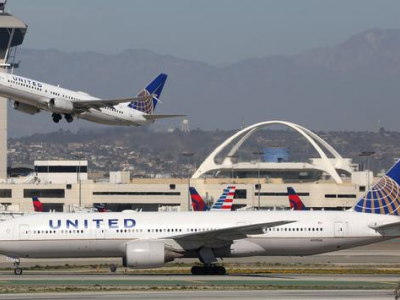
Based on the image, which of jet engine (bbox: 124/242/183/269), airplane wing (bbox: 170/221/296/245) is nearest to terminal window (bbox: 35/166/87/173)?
airplane wing (bbox: 170/221/296/245)

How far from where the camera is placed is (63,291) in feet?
164

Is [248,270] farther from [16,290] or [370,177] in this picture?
[370,177]

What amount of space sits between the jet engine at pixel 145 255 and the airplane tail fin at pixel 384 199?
40.9ft

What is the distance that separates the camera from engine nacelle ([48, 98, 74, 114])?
7738 cm

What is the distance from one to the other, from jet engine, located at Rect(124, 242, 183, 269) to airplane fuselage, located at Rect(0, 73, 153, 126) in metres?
21.4

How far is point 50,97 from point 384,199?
2766 centimetres

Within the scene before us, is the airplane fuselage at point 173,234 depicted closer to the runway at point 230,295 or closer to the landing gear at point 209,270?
the landing gear at point 209,270

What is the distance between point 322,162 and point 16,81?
121 metres

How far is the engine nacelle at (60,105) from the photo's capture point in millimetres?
77375

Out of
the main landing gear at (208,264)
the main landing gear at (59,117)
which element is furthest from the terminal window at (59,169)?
the main landing gear at (208,264)

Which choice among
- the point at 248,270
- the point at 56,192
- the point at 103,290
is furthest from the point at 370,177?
the point at 103,290

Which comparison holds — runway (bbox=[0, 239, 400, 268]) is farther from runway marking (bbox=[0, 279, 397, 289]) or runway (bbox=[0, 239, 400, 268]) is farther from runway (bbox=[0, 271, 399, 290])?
runway marking (bbox=[0, 279, 397, 289])

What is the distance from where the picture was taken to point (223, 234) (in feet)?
198

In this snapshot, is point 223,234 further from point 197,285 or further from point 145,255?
point 197,285
